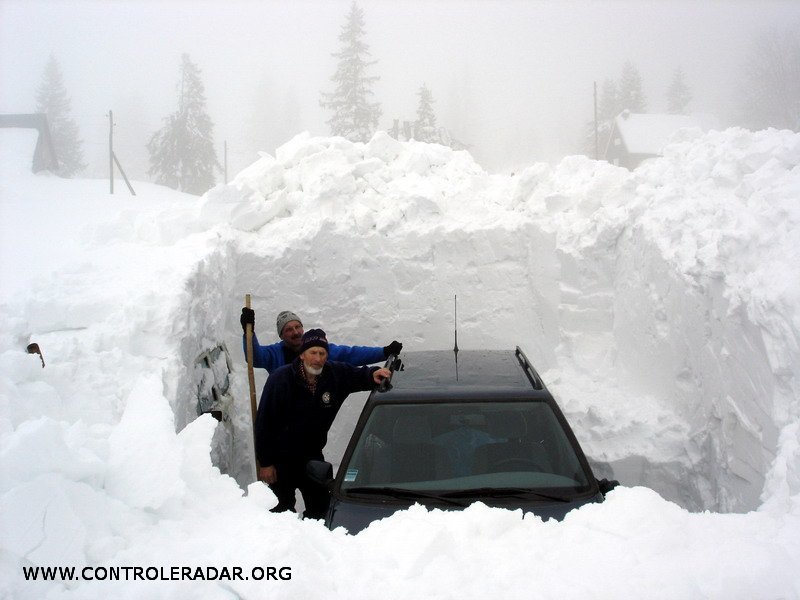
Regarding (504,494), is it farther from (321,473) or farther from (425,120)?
(425,120)

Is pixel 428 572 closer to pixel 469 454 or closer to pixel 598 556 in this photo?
pixel 598 556

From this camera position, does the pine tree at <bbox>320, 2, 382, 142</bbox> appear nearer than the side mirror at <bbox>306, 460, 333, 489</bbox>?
No

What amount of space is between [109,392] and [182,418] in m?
0.84

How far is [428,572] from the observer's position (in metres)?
2.05

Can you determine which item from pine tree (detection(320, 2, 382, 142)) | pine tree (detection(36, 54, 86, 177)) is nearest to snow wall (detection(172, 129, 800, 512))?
pine tree (detection(320, 2, 382, 142))

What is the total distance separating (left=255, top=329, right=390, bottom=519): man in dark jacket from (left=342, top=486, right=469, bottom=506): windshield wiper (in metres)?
1.26

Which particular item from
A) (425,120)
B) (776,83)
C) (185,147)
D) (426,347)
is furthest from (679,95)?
(426,347)

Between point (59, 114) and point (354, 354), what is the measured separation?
141 ft

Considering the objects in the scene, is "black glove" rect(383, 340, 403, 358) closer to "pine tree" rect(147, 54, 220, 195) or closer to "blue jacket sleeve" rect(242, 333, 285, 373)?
"blue jacket sleeve" rect(242, 333, 285, 373)

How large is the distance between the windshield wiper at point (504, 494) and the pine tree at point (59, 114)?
41362 mm

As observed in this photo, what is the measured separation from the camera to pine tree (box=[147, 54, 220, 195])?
31578 millimetres

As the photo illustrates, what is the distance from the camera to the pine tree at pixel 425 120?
3073 centimetres

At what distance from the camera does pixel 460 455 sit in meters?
3.32

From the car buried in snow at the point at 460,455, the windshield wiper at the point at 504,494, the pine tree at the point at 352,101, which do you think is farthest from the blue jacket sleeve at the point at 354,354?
the pine tree at the point at 352,101
